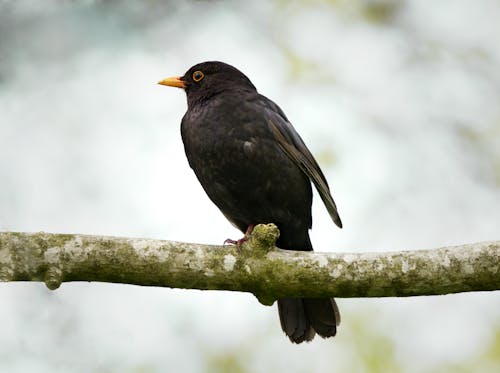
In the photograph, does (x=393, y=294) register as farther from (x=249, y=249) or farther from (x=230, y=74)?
(x=230, y=74)

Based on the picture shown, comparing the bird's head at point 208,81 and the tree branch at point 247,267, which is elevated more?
the bird's head at point 208,81

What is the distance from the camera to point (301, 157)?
5.00 meters

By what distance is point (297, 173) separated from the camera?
4941 mm

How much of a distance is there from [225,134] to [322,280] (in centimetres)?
163

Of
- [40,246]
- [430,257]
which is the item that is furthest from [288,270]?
[40,246]

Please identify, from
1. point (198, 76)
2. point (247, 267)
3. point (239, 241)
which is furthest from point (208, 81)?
point (247, 267)

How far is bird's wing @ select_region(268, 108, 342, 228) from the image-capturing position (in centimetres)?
496

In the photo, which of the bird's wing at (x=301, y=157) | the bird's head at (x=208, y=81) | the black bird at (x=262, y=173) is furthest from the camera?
the bird's head at (x=208, y=81)

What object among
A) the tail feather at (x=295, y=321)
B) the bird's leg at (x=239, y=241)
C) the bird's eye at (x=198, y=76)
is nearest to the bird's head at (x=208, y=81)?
the bird's eye at (x=198, y=76)

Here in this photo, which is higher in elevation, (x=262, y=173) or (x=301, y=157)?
(x=301, y=157)

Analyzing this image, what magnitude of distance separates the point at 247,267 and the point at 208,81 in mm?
2338

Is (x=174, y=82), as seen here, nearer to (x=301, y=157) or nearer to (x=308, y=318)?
(x=301, y=157)

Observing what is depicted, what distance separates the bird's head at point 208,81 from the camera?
5406 mm

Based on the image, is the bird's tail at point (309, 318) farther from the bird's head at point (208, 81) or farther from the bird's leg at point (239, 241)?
the bird's head at point (208, 81)
